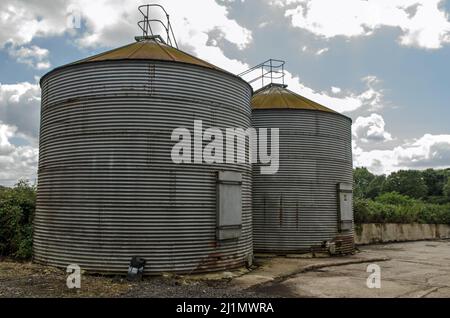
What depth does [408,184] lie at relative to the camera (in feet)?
224

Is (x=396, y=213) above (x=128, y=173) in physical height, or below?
below

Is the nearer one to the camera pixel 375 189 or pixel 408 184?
pixel 408 184

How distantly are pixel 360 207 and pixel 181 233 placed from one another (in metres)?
18.4

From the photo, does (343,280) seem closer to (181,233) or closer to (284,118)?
(181,233)

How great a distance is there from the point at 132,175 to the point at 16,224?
593cm

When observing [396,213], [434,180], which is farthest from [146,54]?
[434,180]

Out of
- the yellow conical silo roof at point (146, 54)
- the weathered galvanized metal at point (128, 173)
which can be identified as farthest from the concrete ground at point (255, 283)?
the yellow conical silo roof at point (146, 54)

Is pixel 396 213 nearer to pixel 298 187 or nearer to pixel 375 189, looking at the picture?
pixel 298 187

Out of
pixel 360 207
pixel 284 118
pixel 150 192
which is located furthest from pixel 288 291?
pixel 360 207

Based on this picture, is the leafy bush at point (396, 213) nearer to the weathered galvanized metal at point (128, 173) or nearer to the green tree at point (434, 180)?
the weathered galvanized metal at point (128, 173)

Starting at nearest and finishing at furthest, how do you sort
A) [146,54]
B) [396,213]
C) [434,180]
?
[146,54], [396,213], [434,180]

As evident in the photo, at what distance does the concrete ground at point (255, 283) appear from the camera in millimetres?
9211

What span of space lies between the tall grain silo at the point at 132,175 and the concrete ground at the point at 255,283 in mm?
603
